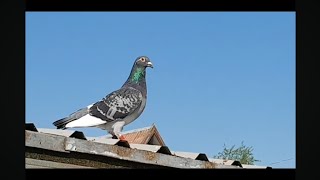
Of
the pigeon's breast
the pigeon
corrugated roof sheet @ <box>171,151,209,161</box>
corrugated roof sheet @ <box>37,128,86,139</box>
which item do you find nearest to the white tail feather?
the pigeon

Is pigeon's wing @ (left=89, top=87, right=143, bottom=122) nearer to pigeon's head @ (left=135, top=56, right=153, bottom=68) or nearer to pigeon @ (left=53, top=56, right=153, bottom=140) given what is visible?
pigeon @ (left=53, top=56, right=153, bottom=140)

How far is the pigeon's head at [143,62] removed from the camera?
3588 millimetres

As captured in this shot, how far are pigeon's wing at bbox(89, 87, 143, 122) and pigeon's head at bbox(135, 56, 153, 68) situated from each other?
16cm

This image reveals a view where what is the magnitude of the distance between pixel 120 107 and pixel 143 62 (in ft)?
1.11

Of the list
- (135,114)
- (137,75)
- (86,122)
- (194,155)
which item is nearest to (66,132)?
(86,122)

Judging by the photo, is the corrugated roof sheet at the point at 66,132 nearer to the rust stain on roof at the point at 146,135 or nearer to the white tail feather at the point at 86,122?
the white tail feather at the point at 86,122

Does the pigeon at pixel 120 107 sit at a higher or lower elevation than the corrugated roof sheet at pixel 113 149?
higher

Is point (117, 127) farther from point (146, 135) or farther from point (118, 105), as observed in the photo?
point (146, 135)

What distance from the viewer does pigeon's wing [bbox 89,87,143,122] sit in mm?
3334

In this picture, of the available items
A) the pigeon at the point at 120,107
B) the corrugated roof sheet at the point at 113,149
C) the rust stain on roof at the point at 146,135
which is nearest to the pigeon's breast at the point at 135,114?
the pigeon at the point at 120,107

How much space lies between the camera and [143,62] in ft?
11.8

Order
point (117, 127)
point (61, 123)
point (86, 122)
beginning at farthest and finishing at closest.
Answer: point (117, 127), point (86, 122), point (61, 123)
